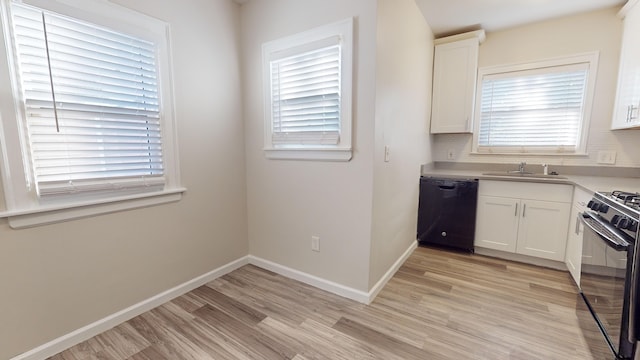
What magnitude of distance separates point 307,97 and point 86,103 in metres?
1.43

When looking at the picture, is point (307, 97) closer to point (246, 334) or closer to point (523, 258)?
point (246, 334)

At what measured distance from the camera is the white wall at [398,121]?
205 cm

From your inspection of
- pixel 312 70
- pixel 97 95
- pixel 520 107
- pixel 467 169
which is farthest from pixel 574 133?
pixel 97 95

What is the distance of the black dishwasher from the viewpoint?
295cm

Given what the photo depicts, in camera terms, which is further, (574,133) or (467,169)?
(467,169)

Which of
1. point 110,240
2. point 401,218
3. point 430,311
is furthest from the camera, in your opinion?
point 401,218

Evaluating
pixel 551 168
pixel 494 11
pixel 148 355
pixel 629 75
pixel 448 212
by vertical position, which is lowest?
pixel 148 355

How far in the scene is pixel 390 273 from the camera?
8.13 feet

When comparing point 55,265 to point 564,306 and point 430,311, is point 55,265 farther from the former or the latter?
point 564,306

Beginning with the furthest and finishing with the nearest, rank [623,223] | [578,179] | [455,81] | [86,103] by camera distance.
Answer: [455,81] < [578,179] < [86,103] < [623,223]

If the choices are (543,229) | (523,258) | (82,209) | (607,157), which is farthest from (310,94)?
(607,157)

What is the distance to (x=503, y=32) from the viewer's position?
→ 3076mm

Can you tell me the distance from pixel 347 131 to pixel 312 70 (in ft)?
1.90

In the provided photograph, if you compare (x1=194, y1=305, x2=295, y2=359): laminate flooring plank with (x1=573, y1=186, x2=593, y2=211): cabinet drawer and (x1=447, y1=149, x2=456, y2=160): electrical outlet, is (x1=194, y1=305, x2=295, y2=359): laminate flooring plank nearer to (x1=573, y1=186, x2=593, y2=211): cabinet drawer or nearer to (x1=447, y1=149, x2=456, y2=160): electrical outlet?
(x1=573, y1=186, x2=593, y2=211): cabinet drawer
